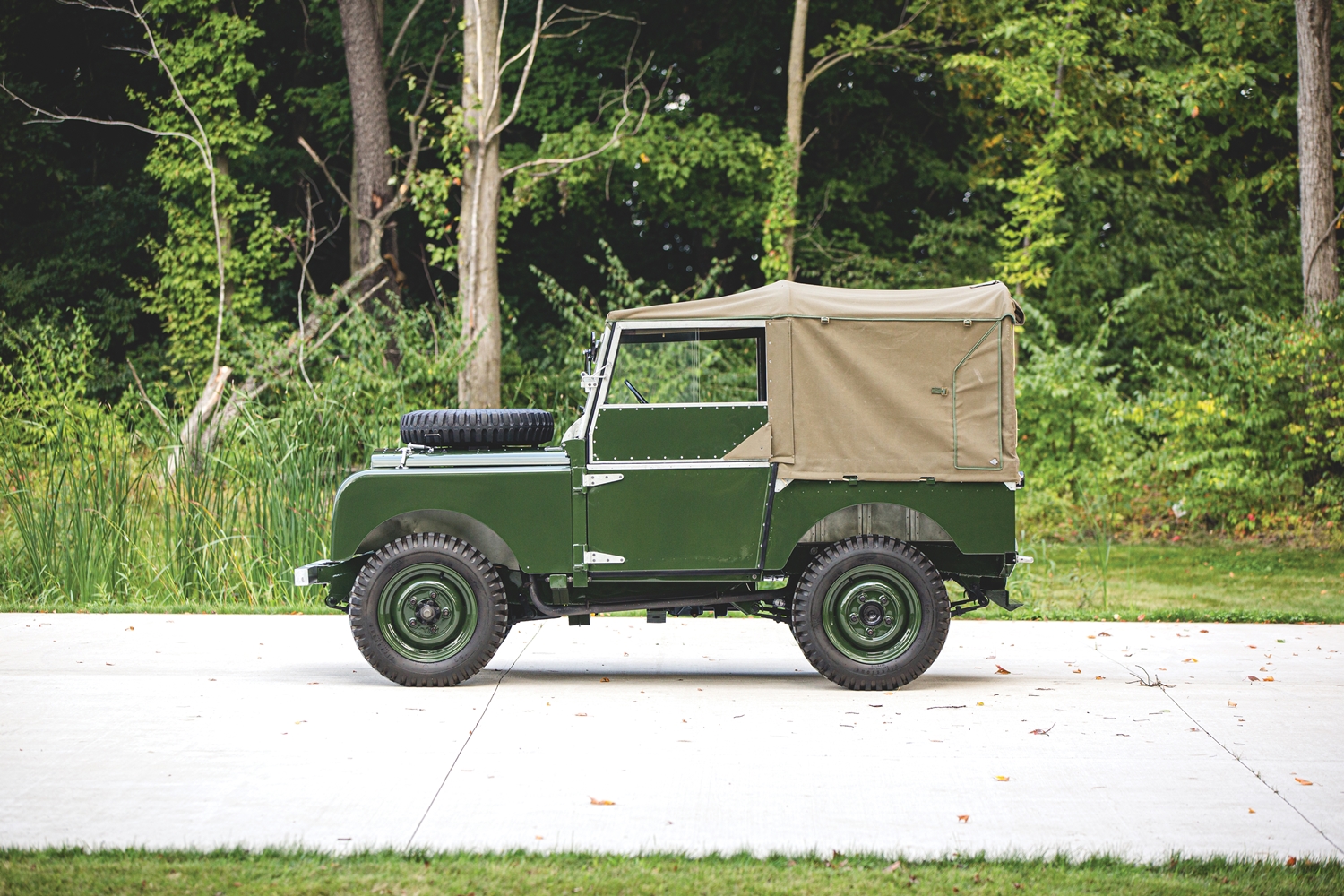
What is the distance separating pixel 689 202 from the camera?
2162 centimetres

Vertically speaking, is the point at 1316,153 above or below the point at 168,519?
above

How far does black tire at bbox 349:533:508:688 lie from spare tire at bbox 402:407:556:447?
576mm

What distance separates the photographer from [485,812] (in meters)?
4.93

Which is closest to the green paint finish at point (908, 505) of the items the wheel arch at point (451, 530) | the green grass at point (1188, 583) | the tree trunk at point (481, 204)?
the wheel arch at point (451, 530)

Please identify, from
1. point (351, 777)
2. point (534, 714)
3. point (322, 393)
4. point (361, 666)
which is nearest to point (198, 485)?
point (322, 393)

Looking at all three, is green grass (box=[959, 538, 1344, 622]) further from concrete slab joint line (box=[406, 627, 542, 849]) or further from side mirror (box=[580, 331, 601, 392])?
side mirror (box=[580, 331, 601, 392])

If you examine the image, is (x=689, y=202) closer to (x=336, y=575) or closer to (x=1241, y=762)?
(x=336, y=575)

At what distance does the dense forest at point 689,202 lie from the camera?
15555mm

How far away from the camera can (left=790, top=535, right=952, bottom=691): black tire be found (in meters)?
7.26

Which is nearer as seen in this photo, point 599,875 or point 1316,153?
point 599,875

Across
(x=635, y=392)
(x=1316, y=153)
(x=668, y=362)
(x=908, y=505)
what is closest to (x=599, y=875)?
(x=908, y=505)

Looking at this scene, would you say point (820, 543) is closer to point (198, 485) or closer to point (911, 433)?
point (911, 433)

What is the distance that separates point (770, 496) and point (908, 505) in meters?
0.74

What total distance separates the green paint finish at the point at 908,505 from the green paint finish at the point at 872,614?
13.9 inches
